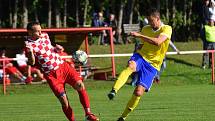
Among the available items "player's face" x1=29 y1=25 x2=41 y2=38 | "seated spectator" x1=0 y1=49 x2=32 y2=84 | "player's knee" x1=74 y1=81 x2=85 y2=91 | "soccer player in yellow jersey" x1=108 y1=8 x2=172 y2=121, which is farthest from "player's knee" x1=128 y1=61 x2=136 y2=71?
"seated spectator" x1=0 y1=49 x2=32 y2=84

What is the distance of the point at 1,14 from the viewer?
130 feet

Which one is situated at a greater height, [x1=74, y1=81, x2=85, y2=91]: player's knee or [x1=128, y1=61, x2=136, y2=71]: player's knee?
[x1=128, y1=61, x2=136, y2=71]: player's knee

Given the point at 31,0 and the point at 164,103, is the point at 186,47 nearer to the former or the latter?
the point at 31,0

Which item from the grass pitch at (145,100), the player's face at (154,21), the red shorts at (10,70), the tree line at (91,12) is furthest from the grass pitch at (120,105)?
the tree line at (91,12)

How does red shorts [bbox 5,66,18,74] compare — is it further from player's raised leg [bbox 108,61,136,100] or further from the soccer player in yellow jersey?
player's raised leg [bbox 108,61,136,100]

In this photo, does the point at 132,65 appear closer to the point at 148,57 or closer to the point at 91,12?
the point at 148,57

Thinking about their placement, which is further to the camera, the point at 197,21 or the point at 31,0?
the point at 197,21

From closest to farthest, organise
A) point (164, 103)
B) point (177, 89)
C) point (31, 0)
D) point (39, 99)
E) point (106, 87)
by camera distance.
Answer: point (164, 103), point (39, 99), point (177, 89), point (106, 87), point (31, 0)

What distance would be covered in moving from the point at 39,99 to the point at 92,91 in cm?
349

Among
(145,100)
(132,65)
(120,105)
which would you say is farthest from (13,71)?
(132,65)

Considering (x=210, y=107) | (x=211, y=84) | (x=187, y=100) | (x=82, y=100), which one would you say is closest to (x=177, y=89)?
(x=211, y=84)

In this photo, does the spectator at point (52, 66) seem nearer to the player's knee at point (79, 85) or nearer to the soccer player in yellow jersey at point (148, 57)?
the player's knee at point (79, 85)

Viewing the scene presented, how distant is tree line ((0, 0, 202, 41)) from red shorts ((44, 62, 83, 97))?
24617 millimetres

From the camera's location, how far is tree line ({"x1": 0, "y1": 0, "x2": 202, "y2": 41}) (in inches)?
1531
